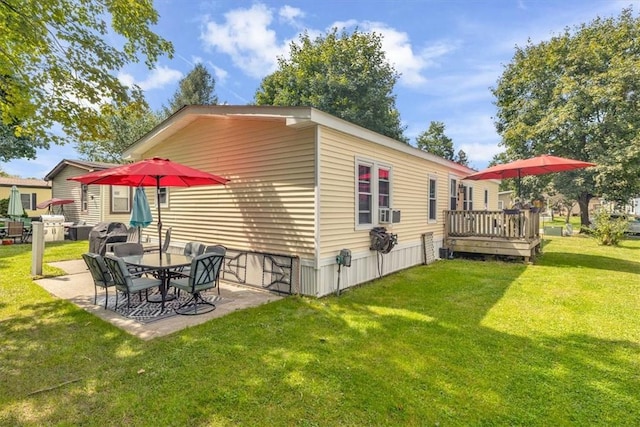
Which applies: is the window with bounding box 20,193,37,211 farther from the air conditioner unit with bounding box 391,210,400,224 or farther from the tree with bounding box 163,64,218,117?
the air conditioner unit with bounding box 391,210,400,224

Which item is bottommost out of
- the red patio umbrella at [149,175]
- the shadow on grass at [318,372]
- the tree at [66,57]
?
the shadow on grass at [318,372]

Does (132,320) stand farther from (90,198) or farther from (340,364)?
(90,198)

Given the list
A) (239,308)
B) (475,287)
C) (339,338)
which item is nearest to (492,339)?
(339,338)

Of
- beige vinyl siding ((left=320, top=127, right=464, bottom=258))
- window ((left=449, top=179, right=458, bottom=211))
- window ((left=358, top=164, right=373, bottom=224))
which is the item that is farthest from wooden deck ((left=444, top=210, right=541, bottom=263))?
window ((left=358, top=164, right=373, bottom=224))

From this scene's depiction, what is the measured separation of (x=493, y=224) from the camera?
984 centimetres

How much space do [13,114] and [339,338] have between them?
21.2 ft

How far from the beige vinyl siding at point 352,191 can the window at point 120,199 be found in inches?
503

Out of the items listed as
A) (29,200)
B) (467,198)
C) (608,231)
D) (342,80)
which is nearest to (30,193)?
(29,200)

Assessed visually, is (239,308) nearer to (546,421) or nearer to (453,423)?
(453,423)

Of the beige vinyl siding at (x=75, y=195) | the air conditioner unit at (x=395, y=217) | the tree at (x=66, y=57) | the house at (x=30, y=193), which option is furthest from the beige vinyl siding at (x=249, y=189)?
the house at (x=30, y=193)

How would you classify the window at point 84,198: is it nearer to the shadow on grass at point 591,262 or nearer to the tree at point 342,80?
the tree at point 342,80

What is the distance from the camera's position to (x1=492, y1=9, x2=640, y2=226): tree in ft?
54.5

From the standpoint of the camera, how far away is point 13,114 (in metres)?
5.53

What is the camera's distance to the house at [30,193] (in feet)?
72.3
